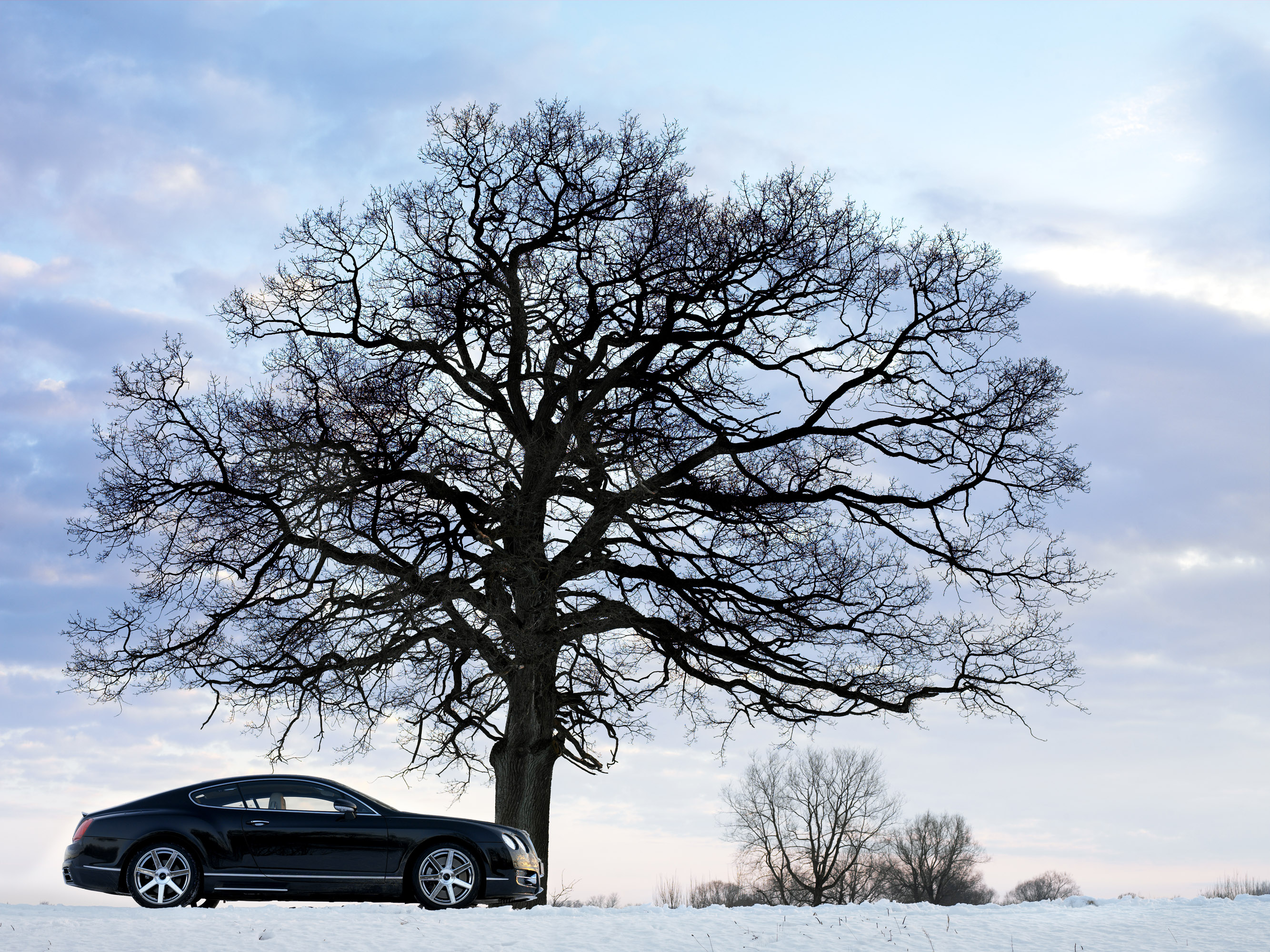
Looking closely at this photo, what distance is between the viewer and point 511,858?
11.5m

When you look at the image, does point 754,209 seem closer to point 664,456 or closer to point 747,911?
point 664,456

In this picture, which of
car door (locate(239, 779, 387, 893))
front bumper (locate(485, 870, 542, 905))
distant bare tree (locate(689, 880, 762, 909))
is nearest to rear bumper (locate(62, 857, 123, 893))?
car door (locate(239, 779, 387, 893))

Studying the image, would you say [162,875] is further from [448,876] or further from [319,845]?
[448,876]

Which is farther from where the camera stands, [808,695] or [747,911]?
[808,695]

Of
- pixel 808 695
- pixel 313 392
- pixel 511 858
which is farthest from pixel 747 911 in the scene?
pixel 313 392

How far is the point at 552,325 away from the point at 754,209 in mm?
4070

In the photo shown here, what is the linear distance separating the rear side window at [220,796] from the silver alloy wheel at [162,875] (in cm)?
55

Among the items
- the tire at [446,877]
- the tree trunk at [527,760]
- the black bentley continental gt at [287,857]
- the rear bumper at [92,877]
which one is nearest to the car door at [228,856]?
the black bentley continental gt at [287,857]

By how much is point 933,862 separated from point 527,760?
141 ft

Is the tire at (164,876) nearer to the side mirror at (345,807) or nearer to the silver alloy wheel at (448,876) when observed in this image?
the side mirror at (345,807)

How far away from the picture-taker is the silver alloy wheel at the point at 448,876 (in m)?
11.3

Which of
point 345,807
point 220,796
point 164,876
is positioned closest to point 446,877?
point 345,807

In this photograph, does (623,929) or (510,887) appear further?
(510,887)

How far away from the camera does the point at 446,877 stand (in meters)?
11.3
